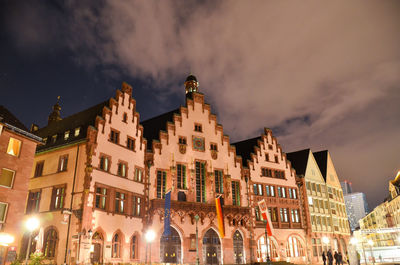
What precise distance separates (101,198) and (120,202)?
2.86m

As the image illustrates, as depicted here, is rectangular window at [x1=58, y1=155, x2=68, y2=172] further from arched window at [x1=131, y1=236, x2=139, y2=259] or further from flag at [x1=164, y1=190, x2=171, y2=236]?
flag at [x1=164, y1=190, x2=171, y2=236]

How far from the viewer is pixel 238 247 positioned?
45.9 m

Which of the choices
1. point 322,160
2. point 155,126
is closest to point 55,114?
point 155,126

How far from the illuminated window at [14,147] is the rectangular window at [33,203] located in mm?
7815

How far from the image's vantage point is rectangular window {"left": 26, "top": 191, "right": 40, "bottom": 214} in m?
34.6

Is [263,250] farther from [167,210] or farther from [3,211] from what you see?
[3,211]

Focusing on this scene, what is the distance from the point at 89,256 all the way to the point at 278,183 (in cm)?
3377

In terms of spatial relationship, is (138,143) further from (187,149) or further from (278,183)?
(278,183)

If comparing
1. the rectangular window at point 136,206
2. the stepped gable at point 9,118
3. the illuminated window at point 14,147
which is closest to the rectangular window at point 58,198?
the illuminated window at point 14,147

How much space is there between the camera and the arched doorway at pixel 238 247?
148 feet

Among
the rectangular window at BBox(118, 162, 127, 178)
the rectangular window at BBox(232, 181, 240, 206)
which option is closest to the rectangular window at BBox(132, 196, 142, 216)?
the rectangular window at BBox(118, 162, 127, 178)

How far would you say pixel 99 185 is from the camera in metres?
33.7

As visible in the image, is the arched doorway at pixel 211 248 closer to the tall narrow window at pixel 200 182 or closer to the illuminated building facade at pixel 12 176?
the tall narrow window at pixel 200 182

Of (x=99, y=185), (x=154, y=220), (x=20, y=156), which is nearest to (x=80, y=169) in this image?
(x=99, y=185)
